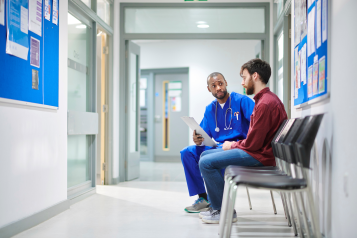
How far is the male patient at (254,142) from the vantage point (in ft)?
7.01

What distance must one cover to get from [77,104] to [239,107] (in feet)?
5.84

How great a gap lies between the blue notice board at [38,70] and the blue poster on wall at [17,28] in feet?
0.12

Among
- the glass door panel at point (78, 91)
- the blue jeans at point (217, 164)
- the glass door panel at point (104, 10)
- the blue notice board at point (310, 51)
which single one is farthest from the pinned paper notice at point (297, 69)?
the glass door panel at point (104, 10)

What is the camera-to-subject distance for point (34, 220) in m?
2.48

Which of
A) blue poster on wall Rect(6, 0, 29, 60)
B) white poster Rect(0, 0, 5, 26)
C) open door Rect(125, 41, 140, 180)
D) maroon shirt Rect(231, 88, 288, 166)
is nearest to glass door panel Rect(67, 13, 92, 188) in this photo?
blue poster on wall Rect(6, 0, 29, 60)

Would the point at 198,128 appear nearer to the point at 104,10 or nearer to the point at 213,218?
the point at 213,218

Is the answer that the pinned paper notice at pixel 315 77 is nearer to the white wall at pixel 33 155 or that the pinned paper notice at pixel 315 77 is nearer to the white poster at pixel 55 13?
the white wall at pixel 33 155

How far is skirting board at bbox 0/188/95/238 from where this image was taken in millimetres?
2172

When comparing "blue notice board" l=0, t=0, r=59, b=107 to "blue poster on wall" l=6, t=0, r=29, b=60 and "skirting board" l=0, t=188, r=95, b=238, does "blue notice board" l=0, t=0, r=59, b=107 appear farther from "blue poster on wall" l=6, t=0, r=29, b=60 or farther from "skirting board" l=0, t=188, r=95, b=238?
"skirting board" l=0, t=188, r=95, b=238

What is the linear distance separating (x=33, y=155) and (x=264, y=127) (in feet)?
5.54

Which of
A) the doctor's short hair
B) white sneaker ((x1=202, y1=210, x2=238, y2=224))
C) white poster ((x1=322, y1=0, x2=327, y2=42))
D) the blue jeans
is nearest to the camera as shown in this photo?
white poster ((x1=322, y1=0, x2=327, y2=42))

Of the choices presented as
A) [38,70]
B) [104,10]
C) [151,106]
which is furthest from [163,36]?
[151,106]

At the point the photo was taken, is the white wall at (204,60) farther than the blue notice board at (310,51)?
Yes

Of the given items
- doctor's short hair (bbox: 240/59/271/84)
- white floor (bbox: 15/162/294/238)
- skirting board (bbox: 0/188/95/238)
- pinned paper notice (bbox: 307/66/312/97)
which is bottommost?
white floor (bbox: 15/162/294/238)
